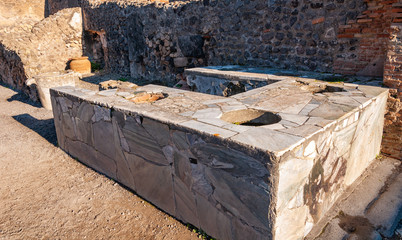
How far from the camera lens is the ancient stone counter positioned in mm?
1910

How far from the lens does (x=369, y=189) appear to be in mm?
2895

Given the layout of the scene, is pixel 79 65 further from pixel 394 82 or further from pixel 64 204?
pixel 394 82

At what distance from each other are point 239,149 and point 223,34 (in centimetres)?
466

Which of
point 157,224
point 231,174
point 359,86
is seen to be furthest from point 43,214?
point 359,86

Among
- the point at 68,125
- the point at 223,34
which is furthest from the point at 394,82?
the point at 68,125

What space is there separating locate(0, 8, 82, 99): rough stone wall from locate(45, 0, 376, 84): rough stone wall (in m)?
1.79

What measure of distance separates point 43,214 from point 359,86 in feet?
12.2

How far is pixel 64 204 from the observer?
9.52 ft

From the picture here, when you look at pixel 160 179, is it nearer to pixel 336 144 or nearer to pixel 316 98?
pixel 336 144

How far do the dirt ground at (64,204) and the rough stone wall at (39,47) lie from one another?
14.2 ft

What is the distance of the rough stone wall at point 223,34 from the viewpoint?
14.9ft

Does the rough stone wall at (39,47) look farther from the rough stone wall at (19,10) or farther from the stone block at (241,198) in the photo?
the stone block at (241,198)

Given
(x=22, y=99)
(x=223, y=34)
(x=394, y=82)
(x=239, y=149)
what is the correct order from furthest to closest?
(x=22, y=99) → (x=223, y=34) → (x=394, y=82) → (x=239, y=149)

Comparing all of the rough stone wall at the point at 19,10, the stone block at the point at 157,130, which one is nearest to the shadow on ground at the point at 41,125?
the stone block at the point at 157,130
